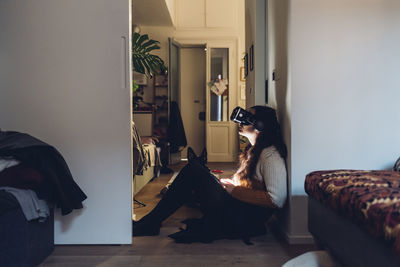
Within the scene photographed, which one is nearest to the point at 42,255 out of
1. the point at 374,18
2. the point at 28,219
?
the point at 28,219

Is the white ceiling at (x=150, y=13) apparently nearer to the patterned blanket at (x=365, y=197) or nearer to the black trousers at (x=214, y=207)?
the black trousers at (x=214, y=207)

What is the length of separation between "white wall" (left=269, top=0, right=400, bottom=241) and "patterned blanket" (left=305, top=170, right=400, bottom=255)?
0.45 m

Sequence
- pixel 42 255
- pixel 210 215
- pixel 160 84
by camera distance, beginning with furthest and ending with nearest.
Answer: pixel 160 84 → pixel 210 215 → pixel 42 255

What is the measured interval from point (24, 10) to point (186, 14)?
475 centimetres

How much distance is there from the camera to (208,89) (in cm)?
656

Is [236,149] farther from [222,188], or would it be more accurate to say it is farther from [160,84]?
[222,188]

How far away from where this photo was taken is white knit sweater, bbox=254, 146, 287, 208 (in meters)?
2.12

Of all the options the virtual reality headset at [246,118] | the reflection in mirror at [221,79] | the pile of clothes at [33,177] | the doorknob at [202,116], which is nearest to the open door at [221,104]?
the reflection in mirror at [221,79]

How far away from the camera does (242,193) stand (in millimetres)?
2209

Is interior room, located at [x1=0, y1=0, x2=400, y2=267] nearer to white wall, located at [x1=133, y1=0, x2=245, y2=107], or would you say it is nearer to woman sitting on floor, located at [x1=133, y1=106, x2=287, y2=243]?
woman sitting on floor, located at [x1=133, y1=106, x2=287, y2=243]

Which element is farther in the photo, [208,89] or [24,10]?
[208,89]

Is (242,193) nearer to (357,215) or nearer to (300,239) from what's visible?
(300,239)

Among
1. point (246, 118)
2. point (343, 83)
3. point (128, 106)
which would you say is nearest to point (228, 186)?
point (246, 118)

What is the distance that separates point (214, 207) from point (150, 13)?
4.48 m
